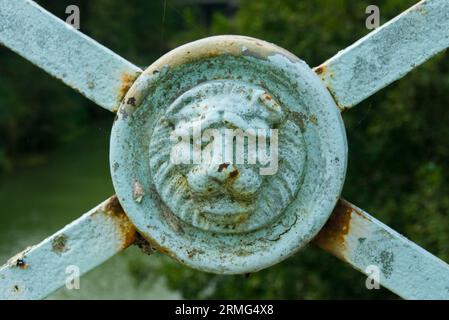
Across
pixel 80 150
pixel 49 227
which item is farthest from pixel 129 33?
pixel 49 227

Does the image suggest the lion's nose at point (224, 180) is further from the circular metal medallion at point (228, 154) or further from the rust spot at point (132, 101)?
the rust spot at point (132, 101)

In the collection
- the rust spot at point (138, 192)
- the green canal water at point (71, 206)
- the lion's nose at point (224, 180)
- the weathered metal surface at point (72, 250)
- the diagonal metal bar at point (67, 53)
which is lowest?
the green canal water at point (71, 206)

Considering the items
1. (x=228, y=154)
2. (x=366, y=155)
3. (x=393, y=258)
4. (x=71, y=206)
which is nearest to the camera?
(x=228, y=154)

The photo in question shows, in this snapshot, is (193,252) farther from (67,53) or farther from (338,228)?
(67,53)

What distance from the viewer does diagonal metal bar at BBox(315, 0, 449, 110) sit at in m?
1.73

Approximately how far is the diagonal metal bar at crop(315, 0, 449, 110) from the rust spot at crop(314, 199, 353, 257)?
0.76 ft

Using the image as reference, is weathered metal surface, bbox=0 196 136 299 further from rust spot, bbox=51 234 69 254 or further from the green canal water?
the green canal water

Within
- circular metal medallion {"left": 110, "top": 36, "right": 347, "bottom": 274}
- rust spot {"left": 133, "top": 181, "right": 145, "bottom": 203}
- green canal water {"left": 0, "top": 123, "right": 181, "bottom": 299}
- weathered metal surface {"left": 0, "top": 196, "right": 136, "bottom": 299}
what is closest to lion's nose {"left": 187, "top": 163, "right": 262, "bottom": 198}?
circular metal medallion {"left": 110, "top": 36, "right": 347, "bottom": 274}

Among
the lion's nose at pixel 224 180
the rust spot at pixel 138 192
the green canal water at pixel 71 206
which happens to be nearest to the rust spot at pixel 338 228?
the lion's nose at pixel 224 180

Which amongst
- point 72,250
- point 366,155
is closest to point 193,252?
point 72,250

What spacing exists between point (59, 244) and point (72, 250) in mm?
33

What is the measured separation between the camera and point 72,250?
1812 millimetres

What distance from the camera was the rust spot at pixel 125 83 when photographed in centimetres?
178

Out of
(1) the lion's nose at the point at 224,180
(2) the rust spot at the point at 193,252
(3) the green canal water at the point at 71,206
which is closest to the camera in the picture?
(1) the lion's nose at the point at 224,180
